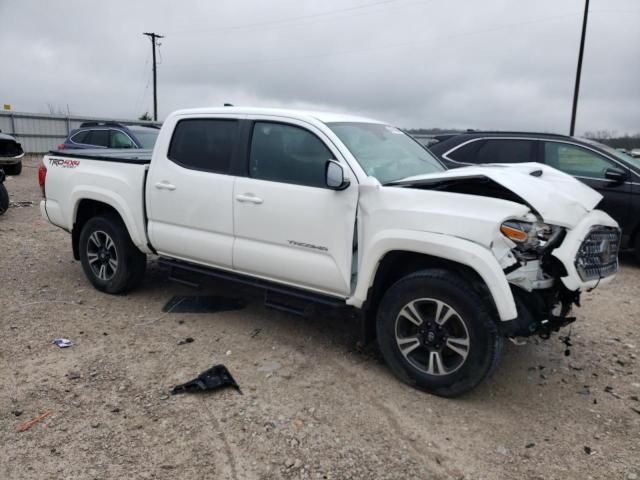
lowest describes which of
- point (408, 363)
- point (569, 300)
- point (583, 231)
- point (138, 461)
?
point (138, 461)

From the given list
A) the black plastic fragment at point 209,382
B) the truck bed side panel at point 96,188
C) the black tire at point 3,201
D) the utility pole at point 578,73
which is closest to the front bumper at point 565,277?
the black plastic fragment at point 209,382

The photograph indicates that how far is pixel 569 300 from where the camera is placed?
3658 millimetres

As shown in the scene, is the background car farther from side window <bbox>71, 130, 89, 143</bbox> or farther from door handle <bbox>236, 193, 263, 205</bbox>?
door handle <bbox>236, 193, 263, 205</bbox>

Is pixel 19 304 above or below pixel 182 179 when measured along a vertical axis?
below

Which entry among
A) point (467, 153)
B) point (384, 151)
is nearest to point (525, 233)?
point (384, 151)

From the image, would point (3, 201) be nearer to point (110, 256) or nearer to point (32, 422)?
point (110, 256)

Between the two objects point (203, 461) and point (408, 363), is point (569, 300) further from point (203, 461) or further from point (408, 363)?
point (203, 461)

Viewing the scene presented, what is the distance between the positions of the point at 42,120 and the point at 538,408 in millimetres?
26241

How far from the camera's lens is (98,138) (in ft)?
41.4

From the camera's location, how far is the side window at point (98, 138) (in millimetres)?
12312

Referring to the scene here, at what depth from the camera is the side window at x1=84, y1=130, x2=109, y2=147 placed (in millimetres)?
12312

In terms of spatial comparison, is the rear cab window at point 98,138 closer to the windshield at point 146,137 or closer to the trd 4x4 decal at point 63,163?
the windshield at point 146,137

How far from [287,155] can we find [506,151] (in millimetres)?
4764

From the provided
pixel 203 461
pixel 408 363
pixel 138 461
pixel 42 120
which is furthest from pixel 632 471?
pixel 42 120
